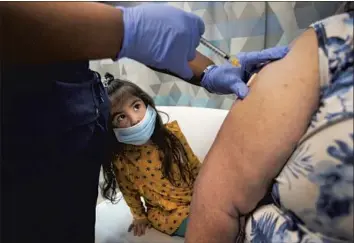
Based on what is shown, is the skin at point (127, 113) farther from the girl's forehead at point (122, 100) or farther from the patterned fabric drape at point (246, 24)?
the patterned fabric drape at point (246, 24)

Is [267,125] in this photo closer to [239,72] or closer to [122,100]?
[239,72]

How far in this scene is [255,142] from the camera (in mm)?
667

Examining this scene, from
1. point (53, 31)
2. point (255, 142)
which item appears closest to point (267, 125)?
point (255, 142)

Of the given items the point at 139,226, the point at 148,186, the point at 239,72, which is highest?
the point at 239,72

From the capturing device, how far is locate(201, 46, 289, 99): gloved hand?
0.78 meters

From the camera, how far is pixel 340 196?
1.86ft

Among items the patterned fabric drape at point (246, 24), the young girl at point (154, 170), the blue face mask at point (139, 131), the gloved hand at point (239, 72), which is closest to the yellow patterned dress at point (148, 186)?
the young girl at point (154, 170)

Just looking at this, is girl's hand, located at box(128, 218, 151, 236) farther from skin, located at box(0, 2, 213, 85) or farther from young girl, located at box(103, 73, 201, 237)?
skin, located at box(0, 2, 213, 85)

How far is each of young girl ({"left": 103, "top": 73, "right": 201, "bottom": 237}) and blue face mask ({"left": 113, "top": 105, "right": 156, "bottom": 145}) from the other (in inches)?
0.5

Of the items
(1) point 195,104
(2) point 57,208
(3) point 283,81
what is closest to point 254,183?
(3) point 283,81

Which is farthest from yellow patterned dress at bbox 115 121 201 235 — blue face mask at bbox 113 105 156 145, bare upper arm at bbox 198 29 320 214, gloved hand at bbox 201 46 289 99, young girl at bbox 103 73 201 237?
bare upper arm at bbox 198 29 320 214

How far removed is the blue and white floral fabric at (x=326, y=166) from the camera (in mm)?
562

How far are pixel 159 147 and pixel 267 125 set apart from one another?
89 cm

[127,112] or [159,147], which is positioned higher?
[127,112]
